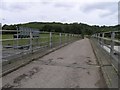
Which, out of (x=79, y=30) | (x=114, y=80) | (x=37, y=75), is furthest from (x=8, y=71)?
(x=79, y=30)

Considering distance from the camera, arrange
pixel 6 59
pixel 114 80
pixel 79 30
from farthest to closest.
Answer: pixel 79 30 < pixel 6 59 < pixel 114 80

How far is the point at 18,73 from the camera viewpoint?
20.0 feet

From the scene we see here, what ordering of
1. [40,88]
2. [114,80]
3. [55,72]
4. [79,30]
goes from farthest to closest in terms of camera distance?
[79,30], [55,72], [114,80], [40,88]

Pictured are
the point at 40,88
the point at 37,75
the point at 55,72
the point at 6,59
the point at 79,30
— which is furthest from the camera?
the point at 79,30

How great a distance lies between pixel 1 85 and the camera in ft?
15.7

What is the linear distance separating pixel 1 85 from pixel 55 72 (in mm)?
1987

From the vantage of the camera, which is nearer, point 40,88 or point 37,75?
point 40,88

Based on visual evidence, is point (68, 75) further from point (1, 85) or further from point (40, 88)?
point (1, 85)

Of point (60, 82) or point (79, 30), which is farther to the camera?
point (79, 30)

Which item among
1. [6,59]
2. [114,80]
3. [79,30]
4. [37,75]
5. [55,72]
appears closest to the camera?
[114,80]

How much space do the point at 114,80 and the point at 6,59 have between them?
12.1 ft

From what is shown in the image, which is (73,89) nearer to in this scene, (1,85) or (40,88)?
(40,88)

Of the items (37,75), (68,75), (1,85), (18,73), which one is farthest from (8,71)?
(68,75)

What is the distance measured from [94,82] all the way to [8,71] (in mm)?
2369
